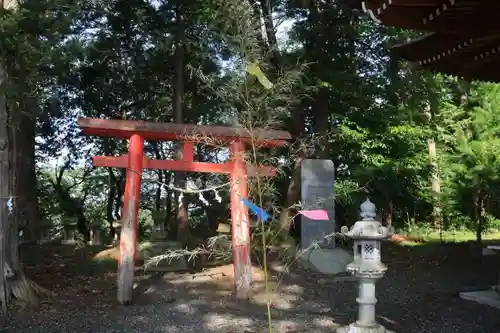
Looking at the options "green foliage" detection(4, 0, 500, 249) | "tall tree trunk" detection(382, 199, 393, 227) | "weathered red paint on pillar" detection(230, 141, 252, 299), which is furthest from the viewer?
"tall tree trunk" detection(382, 199, 393, 227)

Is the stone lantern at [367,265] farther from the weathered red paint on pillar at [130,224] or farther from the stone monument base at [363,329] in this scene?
the weathered red paint on pillar at [130,224]

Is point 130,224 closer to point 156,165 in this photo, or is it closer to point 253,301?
point 156,165

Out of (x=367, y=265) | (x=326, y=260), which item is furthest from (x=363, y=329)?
(x=326, y=260)

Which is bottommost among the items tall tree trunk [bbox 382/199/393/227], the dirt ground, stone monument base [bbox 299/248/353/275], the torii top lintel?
the dirt ground

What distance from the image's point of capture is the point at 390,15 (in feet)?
12.3

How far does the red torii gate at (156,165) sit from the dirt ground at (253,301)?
0.40 m

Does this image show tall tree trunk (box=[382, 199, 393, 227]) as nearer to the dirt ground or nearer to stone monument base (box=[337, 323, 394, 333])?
the dirt ground

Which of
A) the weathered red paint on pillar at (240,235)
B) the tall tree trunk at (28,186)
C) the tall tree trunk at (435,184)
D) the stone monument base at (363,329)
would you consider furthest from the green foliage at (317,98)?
the stone monument base at (363,329)

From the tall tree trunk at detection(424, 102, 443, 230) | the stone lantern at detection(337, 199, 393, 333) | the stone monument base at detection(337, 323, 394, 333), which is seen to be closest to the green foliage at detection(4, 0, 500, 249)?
the tall tree trunk at detection(424, 102, 443, 230)

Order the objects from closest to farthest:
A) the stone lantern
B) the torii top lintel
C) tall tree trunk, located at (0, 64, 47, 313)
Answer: the stone lantern < tall tree trunk, located at (0, 64, 47, 313) < the torii top lintel

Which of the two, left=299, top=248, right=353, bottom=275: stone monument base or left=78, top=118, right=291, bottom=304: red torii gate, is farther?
left=299, top=248, right=353, bottom=275: stone monument base

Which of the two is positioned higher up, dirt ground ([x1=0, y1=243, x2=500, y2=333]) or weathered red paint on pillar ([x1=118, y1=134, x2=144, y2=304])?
weathered red paint on pillar ([x1=118, y1=134, x2=144, y2=304])

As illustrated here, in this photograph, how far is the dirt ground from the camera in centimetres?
575

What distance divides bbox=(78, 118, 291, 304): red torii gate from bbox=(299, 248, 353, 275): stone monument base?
81.3 inches
